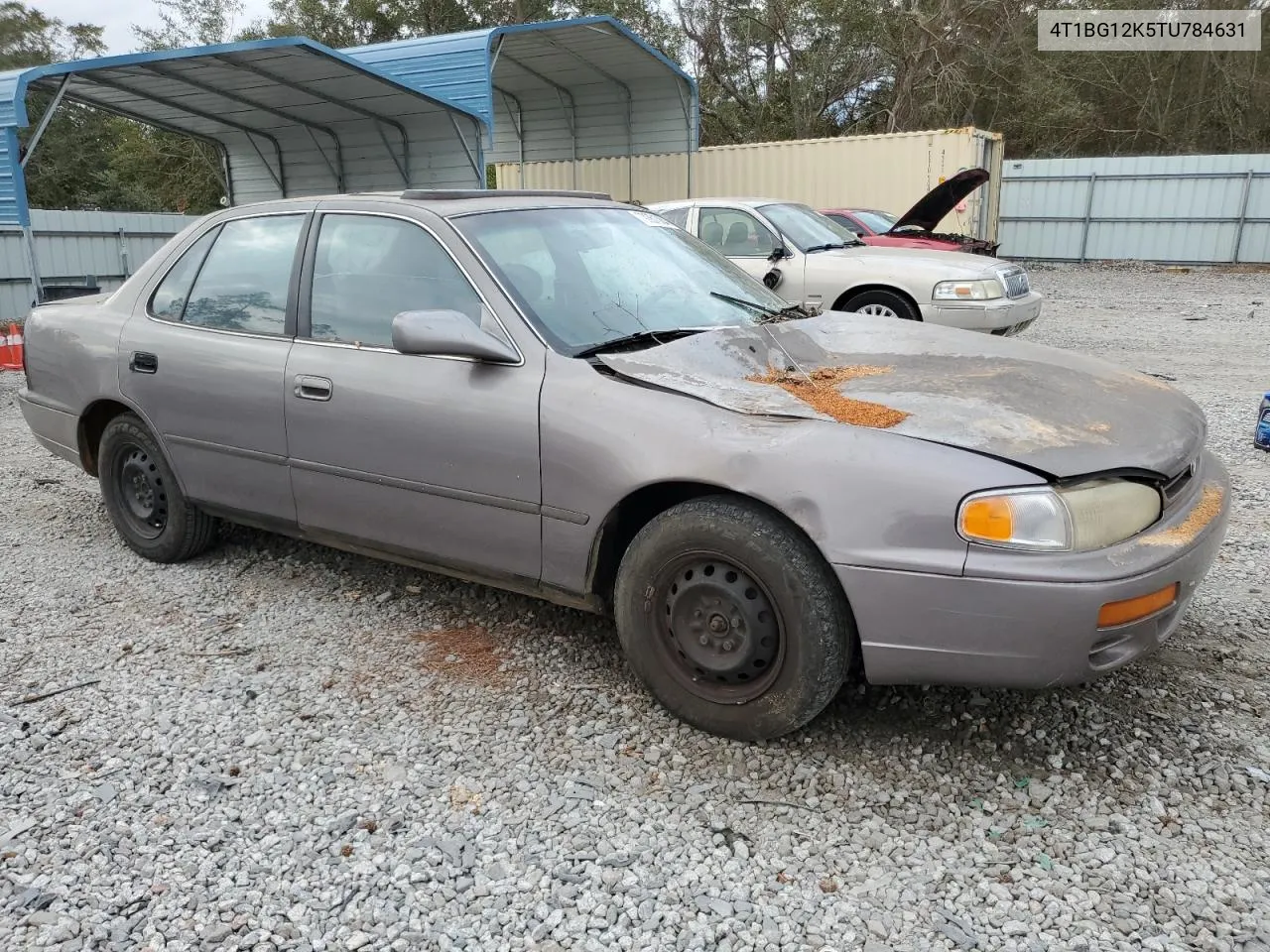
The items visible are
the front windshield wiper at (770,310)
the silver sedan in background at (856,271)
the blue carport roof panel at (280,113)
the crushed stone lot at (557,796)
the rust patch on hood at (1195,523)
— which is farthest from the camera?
the blue carport roof panel at (280,113)

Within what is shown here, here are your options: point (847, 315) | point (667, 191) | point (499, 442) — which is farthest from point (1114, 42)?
point (499, 442)

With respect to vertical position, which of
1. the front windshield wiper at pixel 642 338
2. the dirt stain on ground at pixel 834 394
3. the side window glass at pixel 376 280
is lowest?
the dirt stain on ground at pixel 834 394

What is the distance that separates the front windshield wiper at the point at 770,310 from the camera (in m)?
3.65

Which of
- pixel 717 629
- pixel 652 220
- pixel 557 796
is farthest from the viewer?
pixel 652 220

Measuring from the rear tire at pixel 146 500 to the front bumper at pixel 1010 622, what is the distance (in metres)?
3.15

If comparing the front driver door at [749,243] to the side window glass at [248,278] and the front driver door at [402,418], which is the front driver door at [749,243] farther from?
the front driver door at [402,418]

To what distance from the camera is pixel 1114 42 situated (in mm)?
25312

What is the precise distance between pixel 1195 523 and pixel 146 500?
4.25 meters

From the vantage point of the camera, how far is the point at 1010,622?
7.67ft

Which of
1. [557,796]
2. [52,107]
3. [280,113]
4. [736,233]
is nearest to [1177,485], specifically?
[557,796]

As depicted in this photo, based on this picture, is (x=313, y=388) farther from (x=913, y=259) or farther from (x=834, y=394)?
(x=913, y=259)

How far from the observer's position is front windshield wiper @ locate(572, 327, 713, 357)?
307cm

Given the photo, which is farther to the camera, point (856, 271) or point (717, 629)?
point (856, 271)

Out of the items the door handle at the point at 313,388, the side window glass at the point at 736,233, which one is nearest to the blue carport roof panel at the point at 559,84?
the side window glass at the point at 736,233
